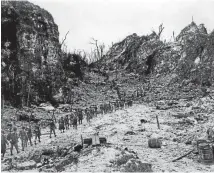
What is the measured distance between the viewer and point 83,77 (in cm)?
4653

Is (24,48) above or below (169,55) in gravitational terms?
below

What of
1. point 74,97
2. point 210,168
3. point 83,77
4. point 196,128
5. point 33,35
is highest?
point 33,35

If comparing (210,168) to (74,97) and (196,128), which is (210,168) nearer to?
(196,128)

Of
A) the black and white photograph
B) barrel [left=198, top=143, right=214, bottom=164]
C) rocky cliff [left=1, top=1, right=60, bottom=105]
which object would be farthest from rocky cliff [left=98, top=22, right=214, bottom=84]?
barrel [left=198, top=143, right=214, bottom=164]

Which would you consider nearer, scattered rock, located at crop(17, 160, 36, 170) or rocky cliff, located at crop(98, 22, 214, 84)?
scattered rock, located at crop(17, 160, 36, 170)

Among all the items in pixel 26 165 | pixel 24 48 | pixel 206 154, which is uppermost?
pixel 24 48

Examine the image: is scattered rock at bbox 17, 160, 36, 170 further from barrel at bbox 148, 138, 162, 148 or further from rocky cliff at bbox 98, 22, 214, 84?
rocky cliff at bbox 98, 22, 214, 84

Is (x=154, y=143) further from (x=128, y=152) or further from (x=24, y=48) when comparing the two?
(x=24, y=48)

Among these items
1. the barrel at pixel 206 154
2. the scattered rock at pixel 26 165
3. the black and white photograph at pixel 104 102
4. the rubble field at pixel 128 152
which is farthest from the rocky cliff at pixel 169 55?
the scattered rock at pixel 26 165

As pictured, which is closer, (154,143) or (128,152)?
(128,152)

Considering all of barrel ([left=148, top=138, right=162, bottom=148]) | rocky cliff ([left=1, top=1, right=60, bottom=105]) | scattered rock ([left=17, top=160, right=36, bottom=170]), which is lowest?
scattered rock ([left=17, top=160, right=36, bottom=170])

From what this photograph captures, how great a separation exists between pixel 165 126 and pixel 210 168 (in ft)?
24.9

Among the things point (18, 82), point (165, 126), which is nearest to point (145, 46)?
point (18, 82)

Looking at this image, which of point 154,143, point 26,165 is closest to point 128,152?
point 154,143
